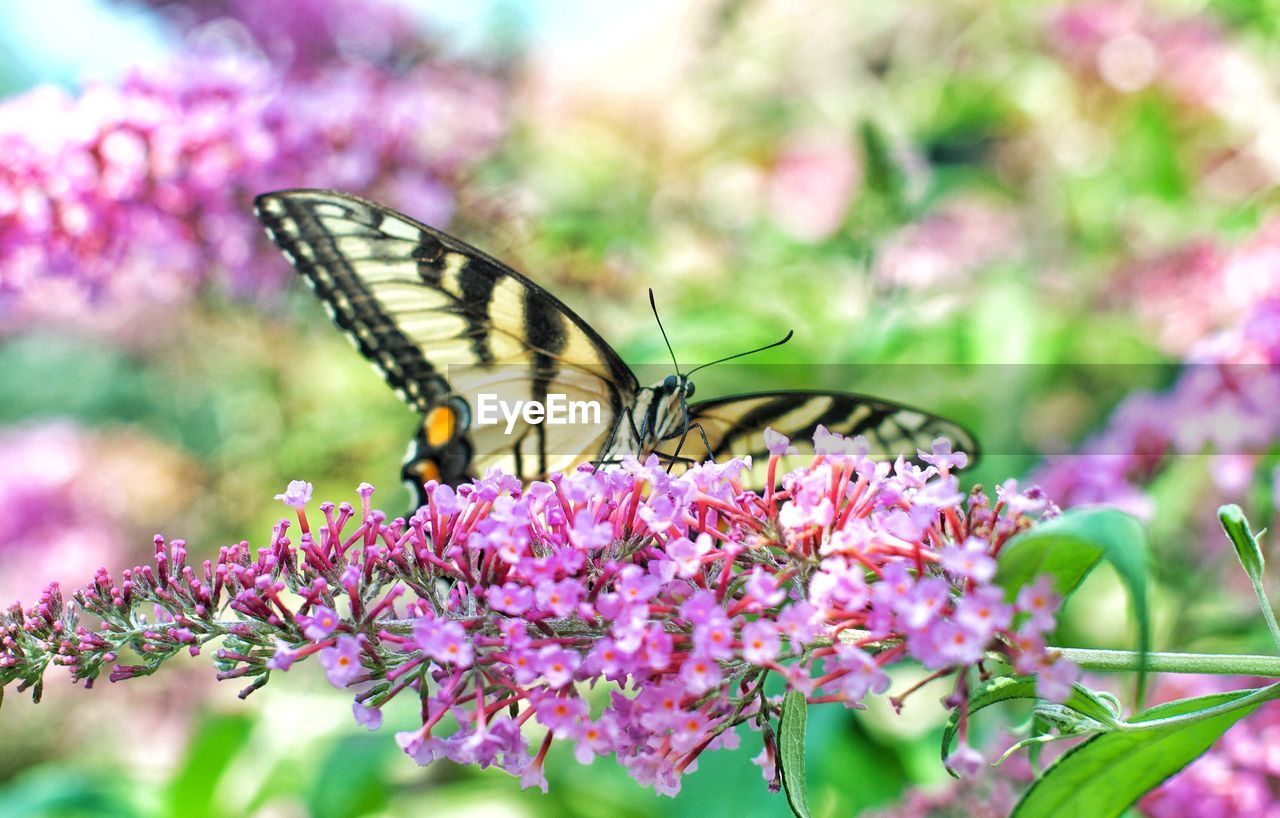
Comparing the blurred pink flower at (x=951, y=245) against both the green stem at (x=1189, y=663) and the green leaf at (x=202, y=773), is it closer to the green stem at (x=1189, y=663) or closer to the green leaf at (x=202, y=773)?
the green stem at (x=1189, y=663)

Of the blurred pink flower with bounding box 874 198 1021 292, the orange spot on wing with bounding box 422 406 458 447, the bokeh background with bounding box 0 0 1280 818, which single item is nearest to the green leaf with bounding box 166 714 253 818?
the bokeh background with bounding box 0 0 1280 818

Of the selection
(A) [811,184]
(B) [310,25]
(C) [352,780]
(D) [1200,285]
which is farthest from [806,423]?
(B) [310,25]

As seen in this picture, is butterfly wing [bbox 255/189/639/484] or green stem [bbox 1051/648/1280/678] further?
butterfly wing [bbox 255/189/639/484]

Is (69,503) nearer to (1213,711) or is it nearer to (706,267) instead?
(706,267)

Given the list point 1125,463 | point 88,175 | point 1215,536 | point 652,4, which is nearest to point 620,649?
point 1125,463

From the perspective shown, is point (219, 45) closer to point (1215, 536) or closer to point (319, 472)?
point (319, 472)

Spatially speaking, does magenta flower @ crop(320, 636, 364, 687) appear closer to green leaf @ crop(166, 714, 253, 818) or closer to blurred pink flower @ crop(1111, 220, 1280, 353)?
green leaf @ crop(166, 714, 253, 818)
